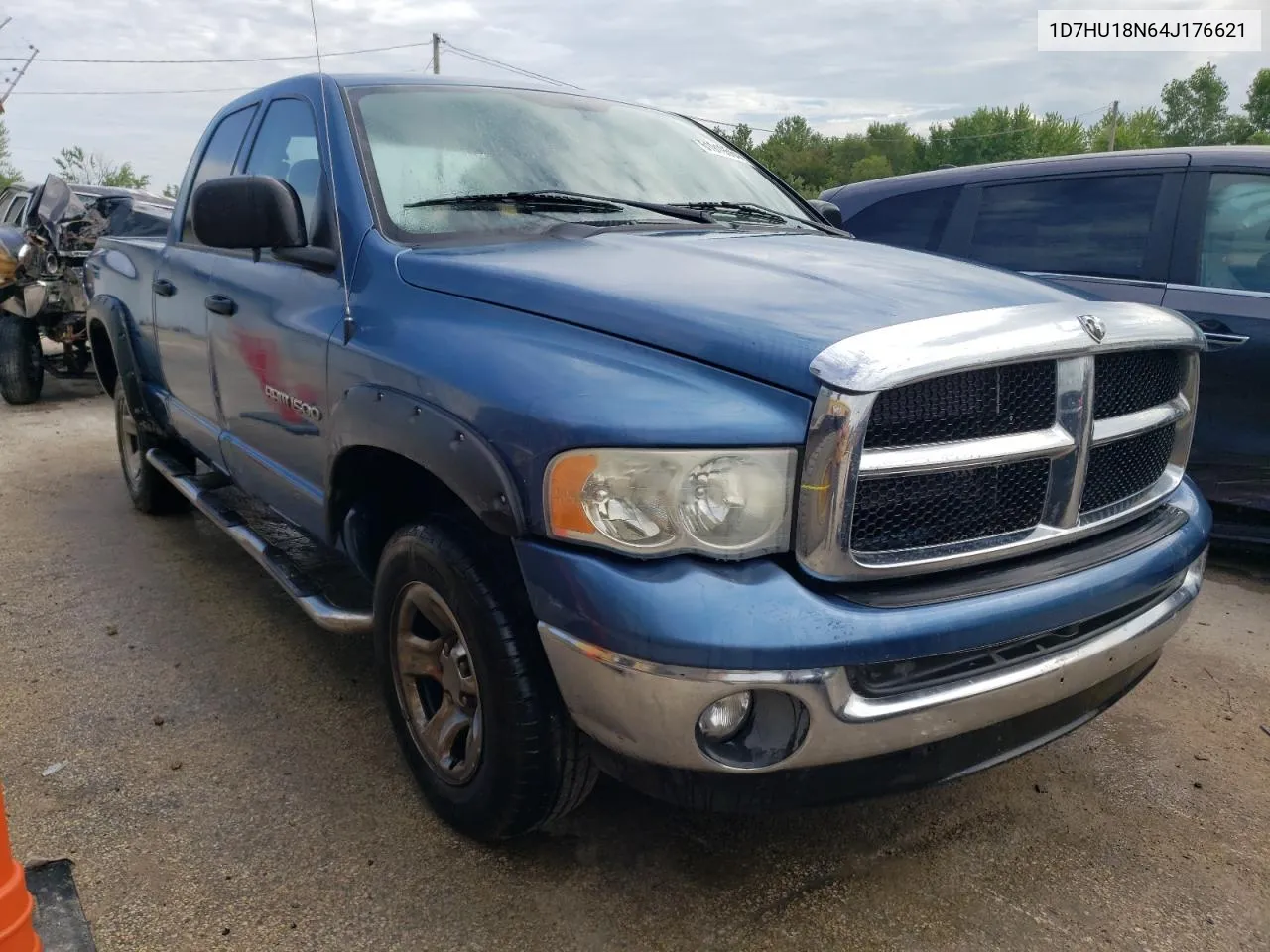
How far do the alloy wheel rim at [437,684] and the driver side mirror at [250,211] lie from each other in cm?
104

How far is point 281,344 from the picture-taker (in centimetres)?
297

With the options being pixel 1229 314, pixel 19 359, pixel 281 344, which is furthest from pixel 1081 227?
pixel 19 359

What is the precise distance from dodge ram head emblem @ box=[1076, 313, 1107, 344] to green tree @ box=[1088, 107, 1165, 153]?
3559 inches

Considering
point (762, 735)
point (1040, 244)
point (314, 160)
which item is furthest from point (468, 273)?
point (1040, 244)

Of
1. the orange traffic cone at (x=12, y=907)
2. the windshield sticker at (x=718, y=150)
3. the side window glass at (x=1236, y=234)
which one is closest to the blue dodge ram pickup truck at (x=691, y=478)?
the windshield sticker at (x=718, y=150)

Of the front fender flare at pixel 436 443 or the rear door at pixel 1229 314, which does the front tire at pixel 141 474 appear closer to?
the front fender flare at pixel 436 443

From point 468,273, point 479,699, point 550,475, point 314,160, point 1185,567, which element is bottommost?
point 479,699

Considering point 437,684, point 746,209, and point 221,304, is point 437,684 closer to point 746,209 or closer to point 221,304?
point 221,304

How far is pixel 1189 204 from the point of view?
445 cm

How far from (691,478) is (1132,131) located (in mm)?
101371

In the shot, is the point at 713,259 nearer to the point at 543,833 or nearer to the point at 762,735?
the point at 762,735

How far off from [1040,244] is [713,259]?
122 inches

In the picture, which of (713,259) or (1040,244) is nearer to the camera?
(713,259)

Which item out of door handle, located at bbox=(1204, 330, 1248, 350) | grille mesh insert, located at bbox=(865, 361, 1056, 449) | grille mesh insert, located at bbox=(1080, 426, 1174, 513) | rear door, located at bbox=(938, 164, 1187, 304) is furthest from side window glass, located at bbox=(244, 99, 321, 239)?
door handle, located at bbox=(1204, 330, 1248, 350)
